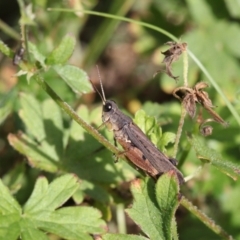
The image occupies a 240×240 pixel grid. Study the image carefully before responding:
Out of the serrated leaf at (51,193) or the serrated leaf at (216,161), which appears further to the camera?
the serrated leaf at (51,193)

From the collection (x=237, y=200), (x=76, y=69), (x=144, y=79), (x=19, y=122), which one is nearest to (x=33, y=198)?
(x=76, y=69)

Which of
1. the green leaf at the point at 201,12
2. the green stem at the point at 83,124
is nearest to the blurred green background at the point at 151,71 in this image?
the green leaf at the point at 201,12

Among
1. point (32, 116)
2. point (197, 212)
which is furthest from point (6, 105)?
point (197, 212)

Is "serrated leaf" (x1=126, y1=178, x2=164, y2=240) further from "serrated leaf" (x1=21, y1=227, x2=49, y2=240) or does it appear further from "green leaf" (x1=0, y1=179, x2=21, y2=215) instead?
"green leaf" (x1=0, y1=179, x2=21, y2=215)

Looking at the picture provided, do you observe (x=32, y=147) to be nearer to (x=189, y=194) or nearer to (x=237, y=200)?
(x=189, y=194)

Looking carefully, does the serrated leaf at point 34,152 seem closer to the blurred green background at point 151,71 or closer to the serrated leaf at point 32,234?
the blurred green background at point 151,71

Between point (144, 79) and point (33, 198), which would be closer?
point (33, 198)

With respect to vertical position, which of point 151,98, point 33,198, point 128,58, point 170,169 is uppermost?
point 128,58

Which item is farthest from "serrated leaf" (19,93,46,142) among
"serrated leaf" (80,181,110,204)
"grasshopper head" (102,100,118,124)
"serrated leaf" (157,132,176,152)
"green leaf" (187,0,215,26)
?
"green leaf" (187,0,215,26)
